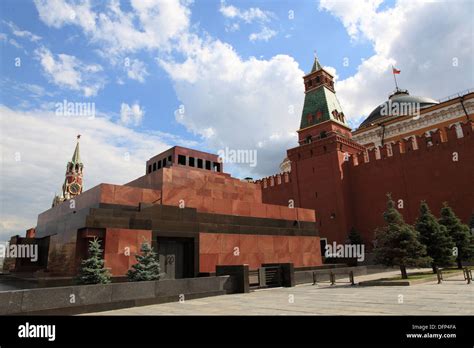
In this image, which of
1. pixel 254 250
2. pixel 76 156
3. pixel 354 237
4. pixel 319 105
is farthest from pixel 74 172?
pixel 254 250

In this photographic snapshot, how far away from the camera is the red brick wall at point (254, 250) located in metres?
14.2

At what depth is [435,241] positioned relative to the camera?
669 inches

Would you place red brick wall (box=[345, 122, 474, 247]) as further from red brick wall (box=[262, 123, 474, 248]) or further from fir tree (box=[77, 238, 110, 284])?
fir tree (box=[77, 238, 110, 284])

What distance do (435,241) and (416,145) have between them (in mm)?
13331

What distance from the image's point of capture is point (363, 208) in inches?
1195

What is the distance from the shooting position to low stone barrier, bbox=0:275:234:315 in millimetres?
7090

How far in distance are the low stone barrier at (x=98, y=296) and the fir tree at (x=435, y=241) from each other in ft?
39.3

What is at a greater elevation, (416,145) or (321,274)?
(416,145)

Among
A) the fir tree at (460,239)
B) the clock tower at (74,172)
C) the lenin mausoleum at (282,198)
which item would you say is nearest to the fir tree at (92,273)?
the lenin mausoleum at (282,198)

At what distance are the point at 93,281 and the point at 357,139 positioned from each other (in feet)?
124

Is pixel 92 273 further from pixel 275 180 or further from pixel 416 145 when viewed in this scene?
pixel 275 180

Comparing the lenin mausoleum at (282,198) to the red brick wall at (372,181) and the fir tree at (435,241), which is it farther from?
the fir tree at (435,241)
